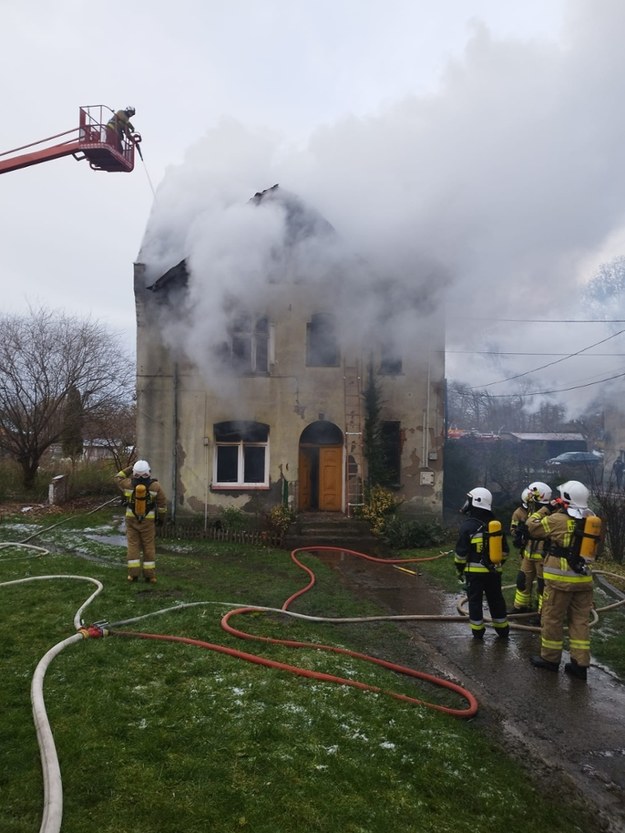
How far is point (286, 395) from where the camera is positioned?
14367 millimetres

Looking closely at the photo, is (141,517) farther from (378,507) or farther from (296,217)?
(296,217)

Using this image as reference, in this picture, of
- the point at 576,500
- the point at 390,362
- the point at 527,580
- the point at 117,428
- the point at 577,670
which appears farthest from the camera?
the point at 117,428

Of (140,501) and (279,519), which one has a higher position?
(140,501)

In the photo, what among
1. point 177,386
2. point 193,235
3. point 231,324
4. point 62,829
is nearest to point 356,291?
point 231,324

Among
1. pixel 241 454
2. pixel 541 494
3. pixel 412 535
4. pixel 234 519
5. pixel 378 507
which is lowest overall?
pixel 412 535

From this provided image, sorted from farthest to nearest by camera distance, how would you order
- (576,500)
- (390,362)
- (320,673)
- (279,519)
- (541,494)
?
(390,362) → (279,519) → (541,494) → (576,500) → (320,673)

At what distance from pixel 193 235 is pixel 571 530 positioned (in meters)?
11.1

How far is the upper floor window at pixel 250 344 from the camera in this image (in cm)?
1445

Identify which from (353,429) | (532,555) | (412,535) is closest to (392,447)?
(353,429)

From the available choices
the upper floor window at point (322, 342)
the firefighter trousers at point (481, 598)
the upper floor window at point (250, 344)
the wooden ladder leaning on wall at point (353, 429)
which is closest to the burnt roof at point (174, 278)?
the upper floor window at point (250, 344)

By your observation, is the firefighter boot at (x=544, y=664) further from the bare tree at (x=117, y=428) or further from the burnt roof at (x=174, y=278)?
the bare tree at (x=117, y=428)

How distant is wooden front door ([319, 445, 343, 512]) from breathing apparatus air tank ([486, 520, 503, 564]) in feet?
28.0

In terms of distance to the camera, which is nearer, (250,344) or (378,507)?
(378,507)

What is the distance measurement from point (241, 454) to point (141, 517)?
21.2ft
